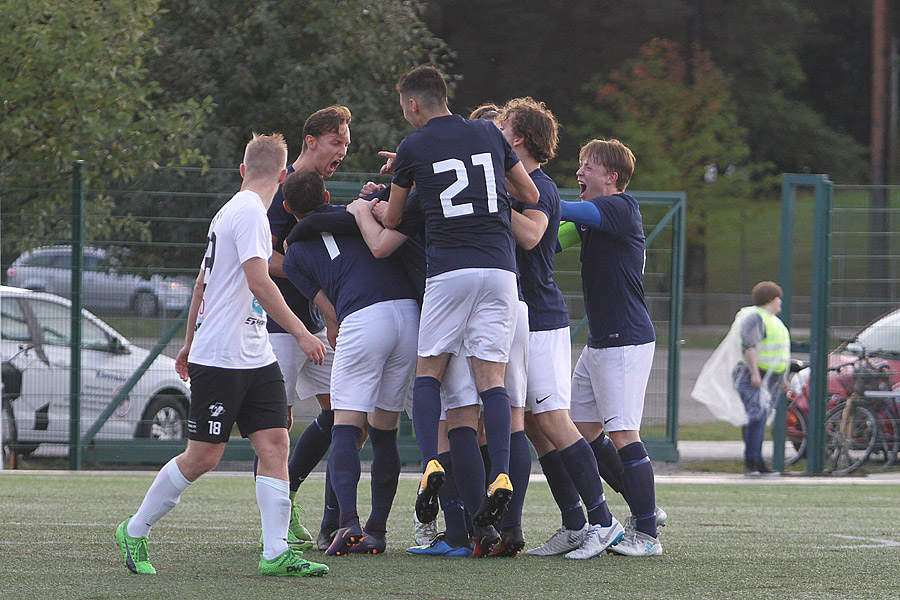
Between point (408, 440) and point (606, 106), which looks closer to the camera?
point (408, 440)

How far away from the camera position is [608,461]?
20.2 feet

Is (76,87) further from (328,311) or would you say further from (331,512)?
(331,512)

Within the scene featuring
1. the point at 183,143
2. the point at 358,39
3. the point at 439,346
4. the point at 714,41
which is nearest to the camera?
the point at 439,346

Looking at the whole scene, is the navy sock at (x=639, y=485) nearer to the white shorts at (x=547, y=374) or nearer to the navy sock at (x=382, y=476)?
the white shorts at (x=547, y=374)

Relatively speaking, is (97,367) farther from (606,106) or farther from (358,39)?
(606,106)

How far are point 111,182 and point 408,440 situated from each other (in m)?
3.36

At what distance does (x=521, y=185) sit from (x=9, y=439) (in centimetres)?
646

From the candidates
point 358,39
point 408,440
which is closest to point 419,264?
point 408,440

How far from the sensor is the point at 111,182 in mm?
10508

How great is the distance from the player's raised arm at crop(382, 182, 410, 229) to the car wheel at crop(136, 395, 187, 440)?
568cm

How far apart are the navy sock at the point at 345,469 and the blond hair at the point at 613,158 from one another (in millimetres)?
1712

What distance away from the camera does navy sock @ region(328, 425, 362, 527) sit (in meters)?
5.38

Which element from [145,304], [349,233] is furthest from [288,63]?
[349,233]

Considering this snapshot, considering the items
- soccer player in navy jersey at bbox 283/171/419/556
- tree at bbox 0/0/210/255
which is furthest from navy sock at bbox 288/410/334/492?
tree at bbox 0/0/210/255
